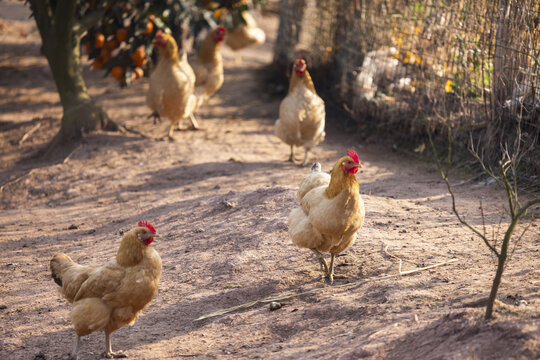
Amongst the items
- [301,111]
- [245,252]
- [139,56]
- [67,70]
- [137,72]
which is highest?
[139,56]

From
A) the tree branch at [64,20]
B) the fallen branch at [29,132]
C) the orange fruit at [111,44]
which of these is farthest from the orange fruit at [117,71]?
the fallen branch at [29,132]

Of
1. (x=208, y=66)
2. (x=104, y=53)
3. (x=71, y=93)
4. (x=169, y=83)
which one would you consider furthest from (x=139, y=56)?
(x=169, y=83)

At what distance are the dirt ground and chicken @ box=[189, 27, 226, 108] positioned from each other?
726 mm

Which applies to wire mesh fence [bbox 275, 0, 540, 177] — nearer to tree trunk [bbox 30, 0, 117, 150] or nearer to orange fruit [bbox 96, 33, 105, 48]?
orange fruit [bbox 96, 33, 105, 48]

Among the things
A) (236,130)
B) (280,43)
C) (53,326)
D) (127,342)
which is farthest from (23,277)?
(280,43)

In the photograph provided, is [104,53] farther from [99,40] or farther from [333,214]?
[333,214]

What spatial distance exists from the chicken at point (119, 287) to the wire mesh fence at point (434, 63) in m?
3.15

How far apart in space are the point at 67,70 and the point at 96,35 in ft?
3.41

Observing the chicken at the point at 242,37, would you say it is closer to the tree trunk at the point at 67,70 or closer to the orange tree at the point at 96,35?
the orange tree at the point at 96,35

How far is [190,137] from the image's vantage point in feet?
30.3

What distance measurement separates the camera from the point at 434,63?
300 inches

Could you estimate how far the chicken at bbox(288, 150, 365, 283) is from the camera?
158 inches

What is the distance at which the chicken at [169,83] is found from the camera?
27.8ft

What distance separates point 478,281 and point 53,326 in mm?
3139
